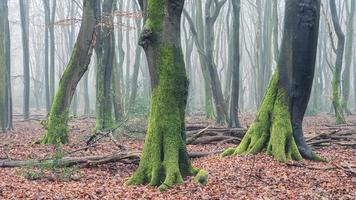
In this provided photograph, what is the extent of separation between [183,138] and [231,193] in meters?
1.65

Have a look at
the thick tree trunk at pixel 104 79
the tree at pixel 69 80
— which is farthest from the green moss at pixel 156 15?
the thick tree trunk at pixel 104 79

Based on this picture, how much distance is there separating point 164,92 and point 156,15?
1.50 meters

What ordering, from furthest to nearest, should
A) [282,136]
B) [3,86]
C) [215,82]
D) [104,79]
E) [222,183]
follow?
[215,82] → [3,86] → [104,79] → [282,136] → [222,183]

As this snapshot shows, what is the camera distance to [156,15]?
899 cm

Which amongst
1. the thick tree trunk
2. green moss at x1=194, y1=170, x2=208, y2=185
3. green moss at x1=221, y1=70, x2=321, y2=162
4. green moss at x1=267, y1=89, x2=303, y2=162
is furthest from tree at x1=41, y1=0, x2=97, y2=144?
green moss at x1=194, y1=170, x2=208, y2=185

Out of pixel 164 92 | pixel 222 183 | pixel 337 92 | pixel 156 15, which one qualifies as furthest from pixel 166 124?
pixel 337 92

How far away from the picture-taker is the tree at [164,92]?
8.84 m

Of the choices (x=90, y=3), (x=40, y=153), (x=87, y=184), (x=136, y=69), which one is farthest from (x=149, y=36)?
(x=136, y=69)

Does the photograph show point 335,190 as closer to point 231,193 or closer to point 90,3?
point 231,193

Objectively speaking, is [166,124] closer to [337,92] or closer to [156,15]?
[156,15]

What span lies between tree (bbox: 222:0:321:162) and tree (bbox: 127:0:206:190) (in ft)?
10.5

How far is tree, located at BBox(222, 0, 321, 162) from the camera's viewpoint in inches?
450

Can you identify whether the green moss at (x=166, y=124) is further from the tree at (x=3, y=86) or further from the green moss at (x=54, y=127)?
the tree at (x=3, y=86)

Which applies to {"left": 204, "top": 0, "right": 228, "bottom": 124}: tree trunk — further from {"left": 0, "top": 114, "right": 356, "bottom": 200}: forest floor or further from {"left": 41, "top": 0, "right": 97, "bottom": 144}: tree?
{"left": 0, "top": 114, "right": 356, "bottom": 200}: forest floor
